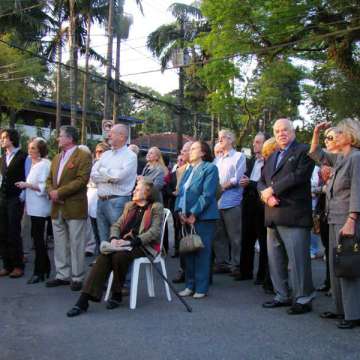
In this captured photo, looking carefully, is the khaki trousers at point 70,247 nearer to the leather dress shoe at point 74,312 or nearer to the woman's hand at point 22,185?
the woman's hand at point 22,185

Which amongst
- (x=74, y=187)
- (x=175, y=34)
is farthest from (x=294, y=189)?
(x=175, y=34)

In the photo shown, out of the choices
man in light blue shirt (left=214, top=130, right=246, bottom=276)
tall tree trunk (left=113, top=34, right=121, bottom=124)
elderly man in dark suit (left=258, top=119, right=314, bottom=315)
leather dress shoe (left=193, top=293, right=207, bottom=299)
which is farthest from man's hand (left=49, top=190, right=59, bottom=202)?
tall tree trunk (left=113, top=34, right=121, bottom=124)

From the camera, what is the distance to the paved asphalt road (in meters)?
4.19

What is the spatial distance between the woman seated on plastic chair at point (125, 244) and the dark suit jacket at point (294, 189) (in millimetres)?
1356

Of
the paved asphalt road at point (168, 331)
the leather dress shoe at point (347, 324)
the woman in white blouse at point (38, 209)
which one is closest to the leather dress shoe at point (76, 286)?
the paved asphalt road at point (168, 331)

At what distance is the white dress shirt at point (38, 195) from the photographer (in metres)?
6.97

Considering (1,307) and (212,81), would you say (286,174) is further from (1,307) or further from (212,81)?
(212,81)

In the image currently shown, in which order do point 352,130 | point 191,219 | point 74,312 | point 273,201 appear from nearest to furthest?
1. point 352,130
2. point 74,312
3. point 273,201
4. point 191,219

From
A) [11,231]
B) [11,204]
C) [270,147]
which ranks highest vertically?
[270,147]

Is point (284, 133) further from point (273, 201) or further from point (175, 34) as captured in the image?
point (175, 34)

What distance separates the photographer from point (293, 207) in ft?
17.5

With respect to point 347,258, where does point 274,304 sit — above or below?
below

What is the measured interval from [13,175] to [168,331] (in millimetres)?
3619

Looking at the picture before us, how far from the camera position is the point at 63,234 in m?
6.69
